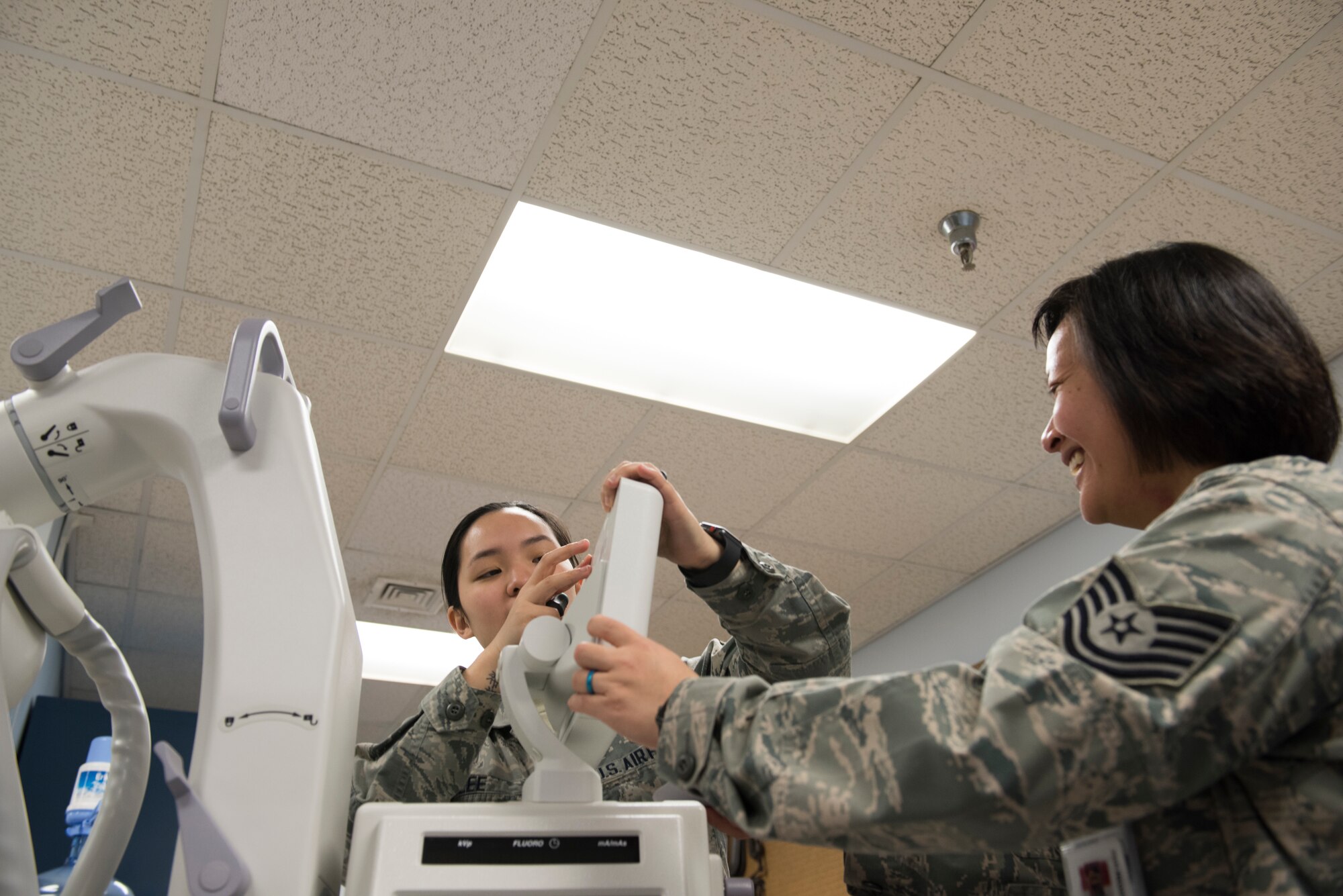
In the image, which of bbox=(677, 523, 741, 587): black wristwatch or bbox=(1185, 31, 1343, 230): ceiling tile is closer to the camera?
bbox=(677, 523, 741, 587): black wristwatch

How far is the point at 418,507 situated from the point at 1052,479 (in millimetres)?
2099

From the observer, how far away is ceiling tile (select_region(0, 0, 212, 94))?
1.66 m

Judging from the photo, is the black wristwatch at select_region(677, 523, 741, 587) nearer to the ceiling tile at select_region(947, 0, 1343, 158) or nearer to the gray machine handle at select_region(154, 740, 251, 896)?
the gray machine handle at select_region(154, 740, 251, 896)

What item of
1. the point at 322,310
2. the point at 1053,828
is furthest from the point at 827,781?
the point at 322,310

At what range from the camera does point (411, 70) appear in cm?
179

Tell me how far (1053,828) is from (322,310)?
7.19 ft

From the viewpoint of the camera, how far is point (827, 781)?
64cm

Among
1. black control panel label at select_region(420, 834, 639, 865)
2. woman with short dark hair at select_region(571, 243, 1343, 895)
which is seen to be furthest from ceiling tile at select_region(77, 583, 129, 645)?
woman with short dark hair at select_region(571, 243, 1343, 895)

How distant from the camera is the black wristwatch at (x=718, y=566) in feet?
3.82

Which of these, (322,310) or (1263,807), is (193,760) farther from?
(322,310)

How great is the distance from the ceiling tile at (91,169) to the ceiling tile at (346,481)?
91cm

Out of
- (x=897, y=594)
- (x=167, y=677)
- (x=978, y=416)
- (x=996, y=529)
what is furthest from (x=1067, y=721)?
(x=167, y=677)

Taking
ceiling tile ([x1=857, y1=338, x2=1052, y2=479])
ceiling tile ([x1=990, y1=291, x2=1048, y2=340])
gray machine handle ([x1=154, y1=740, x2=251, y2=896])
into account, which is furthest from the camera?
ceiling tile ([x1=857, y1=338, x2=1052, y2=479])

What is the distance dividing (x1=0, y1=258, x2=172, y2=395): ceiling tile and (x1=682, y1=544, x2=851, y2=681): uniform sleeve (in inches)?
66.3
